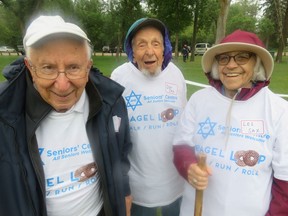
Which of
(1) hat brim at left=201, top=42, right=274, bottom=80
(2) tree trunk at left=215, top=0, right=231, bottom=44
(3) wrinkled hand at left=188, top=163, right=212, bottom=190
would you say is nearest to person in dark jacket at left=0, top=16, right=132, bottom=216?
(3) wrinkled hand at left=188, top=163, right=212, bottom=190

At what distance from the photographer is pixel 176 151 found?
7.59 ft

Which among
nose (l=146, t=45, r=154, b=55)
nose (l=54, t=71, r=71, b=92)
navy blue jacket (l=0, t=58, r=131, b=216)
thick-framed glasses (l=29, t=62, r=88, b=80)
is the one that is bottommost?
navy blue jacket (l=0, t=58, r=131, b=216)

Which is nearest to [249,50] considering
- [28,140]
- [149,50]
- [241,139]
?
[241,139]

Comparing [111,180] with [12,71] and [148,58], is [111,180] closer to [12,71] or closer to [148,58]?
[12,71]

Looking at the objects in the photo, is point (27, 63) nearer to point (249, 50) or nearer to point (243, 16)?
point (249, 50)

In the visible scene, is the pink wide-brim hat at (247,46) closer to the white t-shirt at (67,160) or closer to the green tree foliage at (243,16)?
the white t-shirt at (67,160)

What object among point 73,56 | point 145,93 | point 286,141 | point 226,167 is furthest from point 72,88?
point 286,141

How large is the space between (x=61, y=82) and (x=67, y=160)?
53 centimetres

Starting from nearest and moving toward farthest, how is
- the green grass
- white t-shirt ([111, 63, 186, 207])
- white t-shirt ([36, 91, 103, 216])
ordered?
white t-shirt ([36, 91, 103, 216]) → white t-shirt ([111, 63, 186, 207]) → the green grass

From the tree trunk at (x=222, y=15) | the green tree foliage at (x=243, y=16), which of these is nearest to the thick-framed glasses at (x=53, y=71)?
the tree trunk at (x=222, y=15)

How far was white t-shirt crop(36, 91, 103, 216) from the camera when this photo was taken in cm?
185

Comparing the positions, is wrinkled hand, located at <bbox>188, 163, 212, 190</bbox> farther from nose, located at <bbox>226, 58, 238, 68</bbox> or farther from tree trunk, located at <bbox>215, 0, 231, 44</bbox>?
tree trunk, located at <bbox>215, 0, 231, 44</bbox>

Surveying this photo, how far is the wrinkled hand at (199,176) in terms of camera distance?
194 centimetres

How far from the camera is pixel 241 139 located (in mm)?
2014
